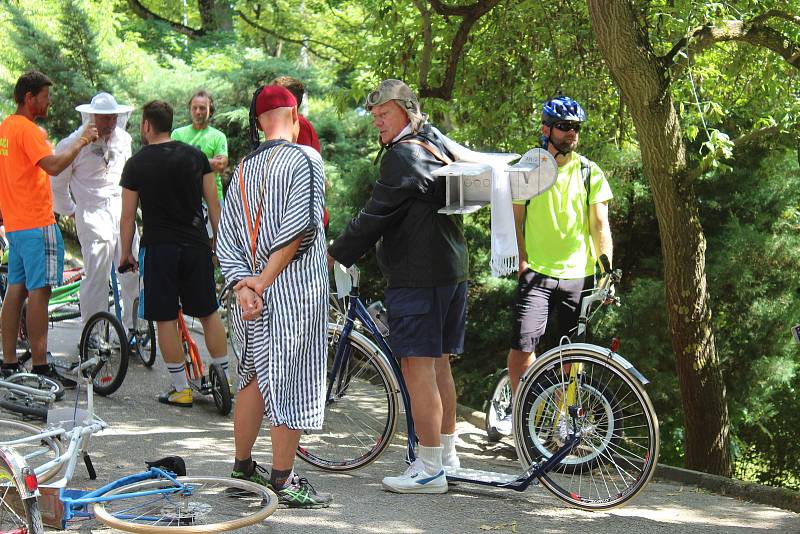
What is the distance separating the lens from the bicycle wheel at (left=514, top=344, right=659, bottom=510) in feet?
16.6

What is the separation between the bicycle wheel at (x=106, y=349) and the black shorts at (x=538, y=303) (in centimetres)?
293

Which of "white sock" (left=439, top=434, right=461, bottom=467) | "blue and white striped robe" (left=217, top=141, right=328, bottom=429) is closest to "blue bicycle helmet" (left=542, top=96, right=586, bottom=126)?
"blue and white striped robe" (left=217, top=141, right=328, bottom=429)

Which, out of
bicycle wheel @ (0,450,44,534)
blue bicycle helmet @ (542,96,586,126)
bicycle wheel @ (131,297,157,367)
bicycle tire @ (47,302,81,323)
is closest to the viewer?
bicycle wheel @ (0,450,44,534)

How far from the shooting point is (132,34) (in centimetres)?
2339

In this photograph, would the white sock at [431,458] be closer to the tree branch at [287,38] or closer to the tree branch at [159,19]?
the tree branch at [287,38]

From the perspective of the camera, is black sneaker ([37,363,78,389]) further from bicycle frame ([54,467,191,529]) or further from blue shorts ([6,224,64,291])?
bicycle frame ([54,467,191,529])

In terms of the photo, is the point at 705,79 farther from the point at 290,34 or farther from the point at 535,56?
the point at 290,34

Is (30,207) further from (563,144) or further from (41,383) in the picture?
(563,144)

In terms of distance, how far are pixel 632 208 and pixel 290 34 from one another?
56.7ft

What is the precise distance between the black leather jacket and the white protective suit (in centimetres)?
341

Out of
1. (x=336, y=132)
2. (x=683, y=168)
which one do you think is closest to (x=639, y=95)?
(x=683, y=168)

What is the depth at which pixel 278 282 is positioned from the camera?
15.5 feet

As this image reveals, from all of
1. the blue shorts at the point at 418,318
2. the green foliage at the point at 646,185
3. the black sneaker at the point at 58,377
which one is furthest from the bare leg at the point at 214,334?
the green foliage at the point at 646,185

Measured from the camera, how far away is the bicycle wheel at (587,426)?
16.6 ft
